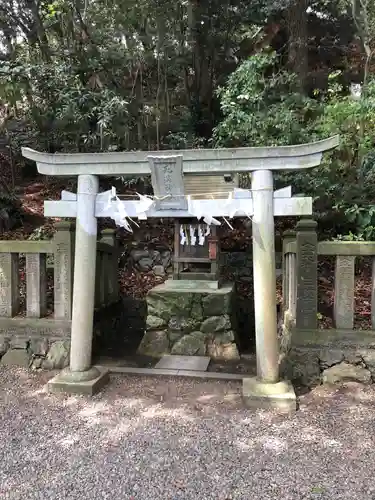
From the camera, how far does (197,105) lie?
32.8ft

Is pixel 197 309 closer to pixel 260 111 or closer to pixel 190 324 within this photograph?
pixel 190 324

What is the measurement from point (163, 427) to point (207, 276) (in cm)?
317

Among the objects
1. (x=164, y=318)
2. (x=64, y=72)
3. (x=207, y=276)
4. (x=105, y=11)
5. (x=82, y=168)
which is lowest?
(x=164, y=318)

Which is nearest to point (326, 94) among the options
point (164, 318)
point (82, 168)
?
point (164, 318)

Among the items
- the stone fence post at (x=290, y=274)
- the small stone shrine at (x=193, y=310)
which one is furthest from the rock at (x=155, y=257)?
the stone fence post at (x=290, y=274)

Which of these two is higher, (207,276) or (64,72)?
(64,72)

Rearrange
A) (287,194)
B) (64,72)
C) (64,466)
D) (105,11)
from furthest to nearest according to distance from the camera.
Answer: (105,11) < (64,72) < (287,194) < (64,466)

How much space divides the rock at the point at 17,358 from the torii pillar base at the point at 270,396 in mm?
2660

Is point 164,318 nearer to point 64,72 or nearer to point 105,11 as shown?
point 64,72

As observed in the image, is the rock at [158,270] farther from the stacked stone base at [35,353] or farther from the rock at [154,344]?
the stacked stone base at [35,353]

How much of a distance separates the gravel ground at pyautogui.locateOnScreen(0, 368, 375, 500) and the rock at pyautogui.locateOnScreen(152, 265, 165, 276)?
4.22 metres

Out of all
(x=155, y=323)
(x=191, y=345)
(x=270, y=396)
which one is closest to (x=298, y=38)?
(x=155, y=323)

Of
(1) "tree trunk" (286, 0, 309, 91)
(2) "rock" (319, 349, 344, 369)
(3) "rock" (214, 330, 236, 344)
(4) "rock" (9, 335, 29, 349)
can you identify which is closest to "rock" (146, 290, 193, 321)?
(3) "rock" (214, 330, 236, 344)

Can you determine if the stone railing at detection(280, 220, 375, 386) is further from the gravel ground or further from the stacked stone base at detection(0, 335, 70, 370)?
the stacked stone base at detection(0, 335, 70, 370)
